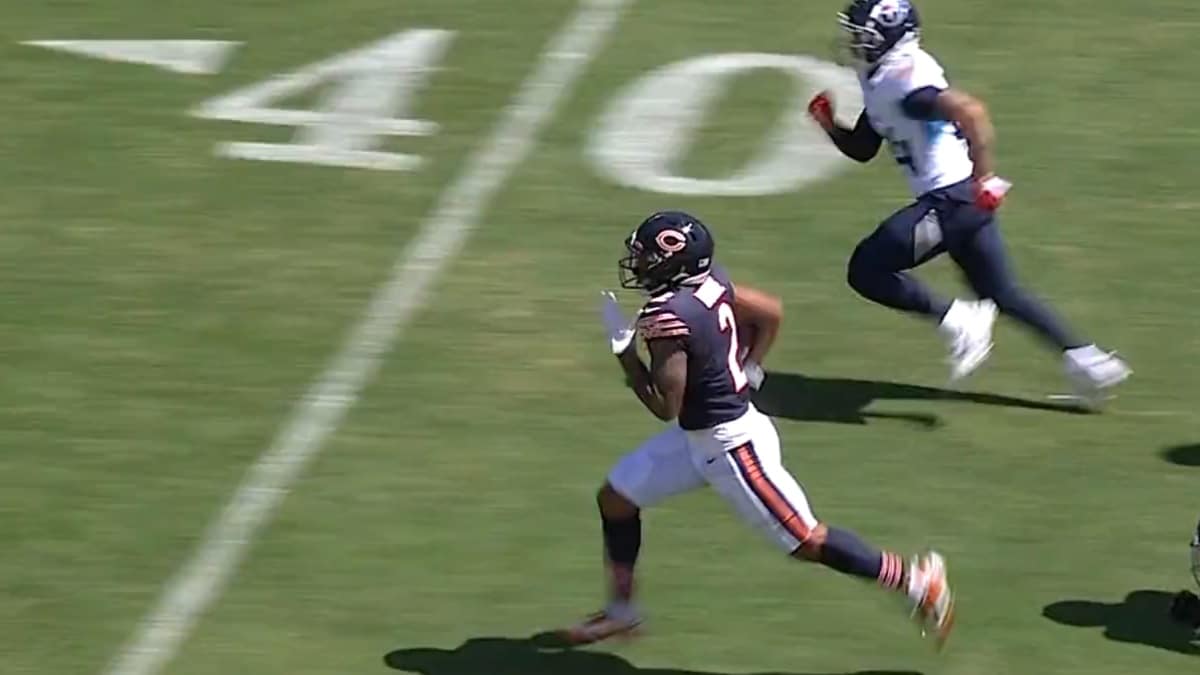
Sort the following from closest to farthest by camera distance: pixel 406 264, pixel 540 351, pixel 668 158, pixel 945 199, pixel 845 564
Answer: pixel 845 564, pixel 945 199, pixel 540 351, pixel 406 264, pixel 668 158

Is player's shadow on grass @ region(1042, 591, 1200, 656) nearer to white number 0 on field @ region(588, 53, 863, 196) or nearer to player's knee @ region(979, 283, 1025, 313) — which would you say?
player's knee @ region(979, 283, 1025, 313)

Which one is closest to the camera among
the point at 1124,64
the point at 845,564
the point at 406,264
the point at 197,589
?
the point at 845,564

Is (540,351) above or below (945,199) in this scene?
below

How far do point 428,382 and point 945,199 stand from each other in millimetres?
2314

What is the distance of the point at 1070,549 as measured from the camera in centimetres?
857

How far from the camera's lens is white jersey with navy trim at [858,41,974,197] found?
368 inches

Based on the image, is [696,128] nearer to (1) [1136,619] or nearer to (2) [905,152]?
(2) [905,152]

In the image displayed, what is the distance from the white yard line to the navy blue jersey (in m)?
2.03

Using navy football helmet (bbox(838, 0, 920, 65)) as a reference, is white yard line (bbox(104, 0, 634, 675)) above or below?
below

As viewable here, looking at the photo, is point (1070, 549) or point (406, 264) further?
point (406, 264)

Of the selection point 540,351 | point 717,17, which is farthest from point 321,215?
point 717,17

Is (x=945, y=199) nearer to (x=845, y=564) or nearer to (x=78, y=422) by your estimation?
(x=845, y=564)

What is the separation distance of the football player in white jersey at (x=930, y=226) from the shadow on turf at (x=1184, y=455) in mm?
404

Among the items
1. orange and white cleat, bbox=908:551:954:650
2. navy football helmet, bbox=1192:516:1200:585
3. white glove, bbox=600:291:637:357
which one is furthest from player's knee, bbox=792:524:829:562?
navy football helmet, bbox=1192:516:1200:585
